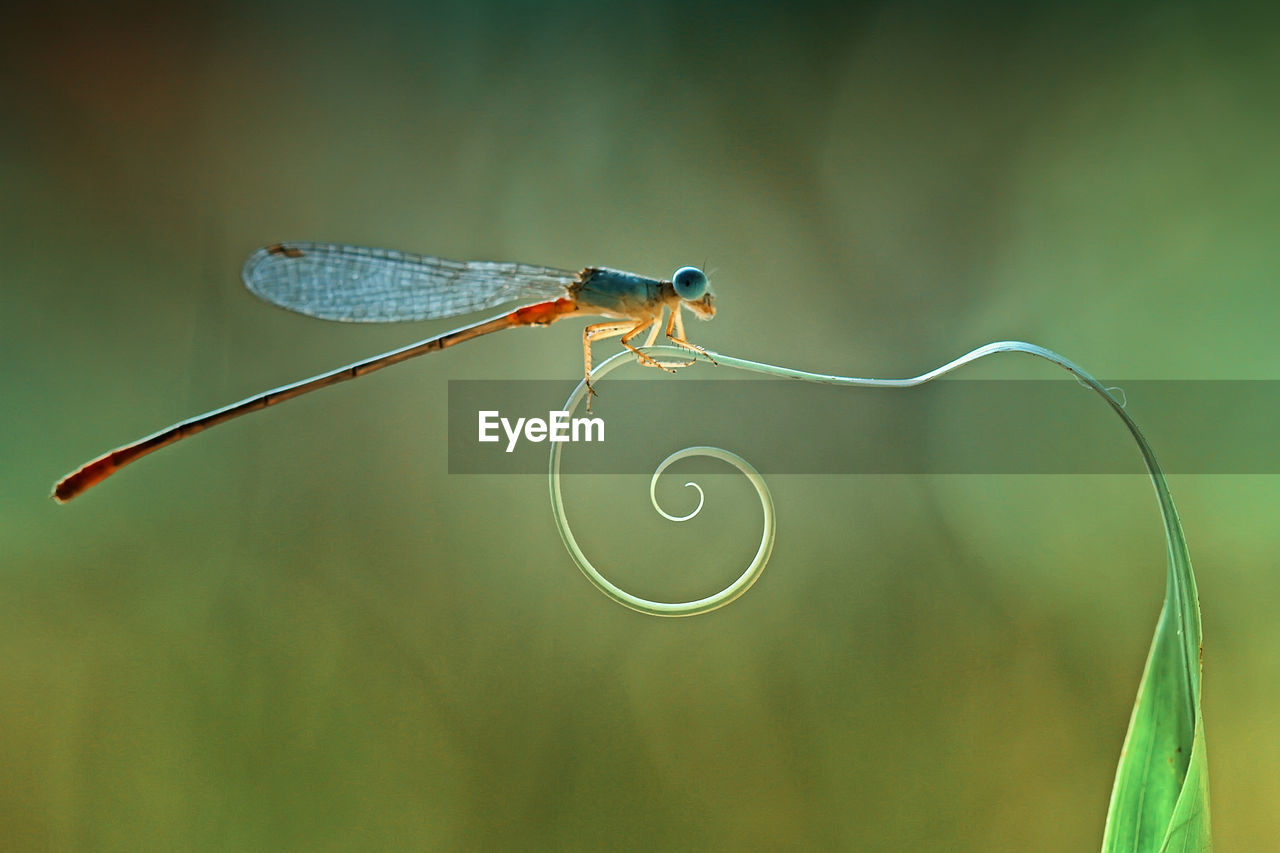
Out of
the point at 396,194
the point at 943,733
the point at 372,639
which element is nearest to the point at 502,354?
the point at 396,194

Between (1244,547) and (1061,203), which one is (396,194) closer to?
(1061,203)

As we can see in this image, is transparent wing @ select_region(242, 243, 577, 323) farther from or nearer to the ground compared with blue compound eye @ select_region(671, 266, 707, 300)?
farther from the ground

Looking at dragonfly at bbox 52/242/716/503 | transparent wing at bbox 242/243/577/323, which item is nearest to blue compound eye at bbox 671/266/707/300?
dragonfly at bbox 52/242/716/503
